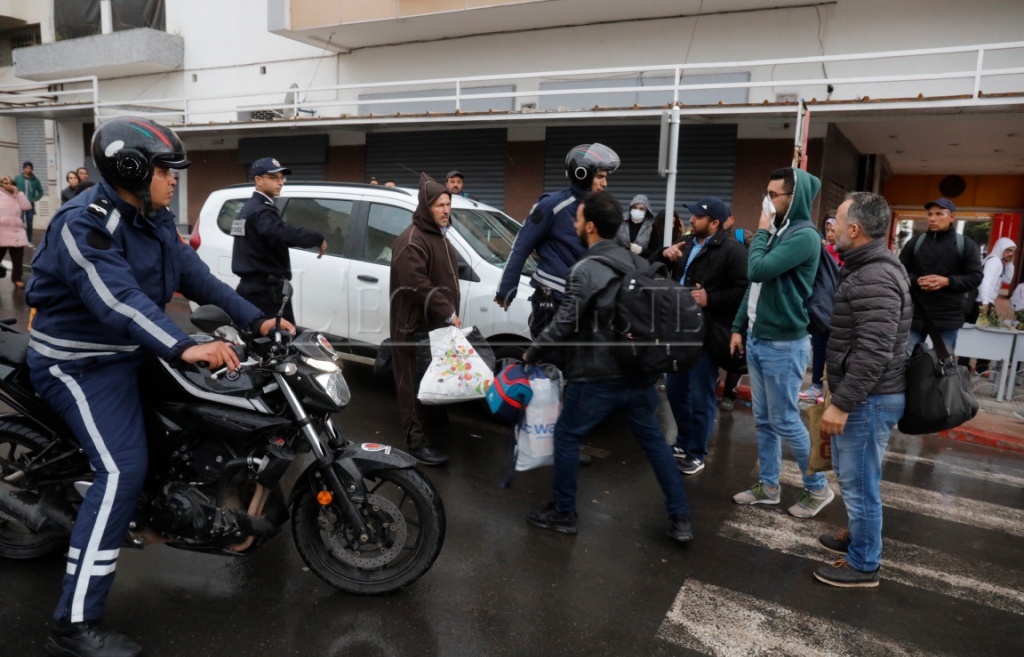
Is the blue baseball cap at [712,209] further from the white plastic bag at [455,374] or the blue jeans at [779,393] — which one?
the white plastic bag at [455,374]

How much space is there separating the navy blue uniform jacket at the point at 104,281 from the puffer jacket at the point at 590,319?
1854 millimetres

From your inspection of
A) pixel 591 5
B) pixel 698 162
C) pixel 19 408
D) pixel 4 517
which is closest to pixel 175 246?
pixel 19 408

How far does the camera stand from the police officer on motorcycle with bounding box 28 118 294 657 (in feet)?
8.57

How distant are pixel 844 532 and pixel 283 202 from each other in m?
5.82

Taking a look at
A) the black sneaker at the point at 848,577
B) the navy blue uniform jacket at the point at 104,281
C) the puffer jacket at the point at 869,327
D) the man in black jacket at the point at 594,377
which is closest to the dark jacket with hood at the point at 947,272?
the puffer jacket at the point at 869,327

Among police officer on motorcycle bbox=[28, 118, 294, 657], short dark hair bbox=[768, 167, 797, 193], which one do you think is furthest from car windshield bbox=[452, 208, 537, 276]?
police officer on motorcycle bbox=[28, 118, 294, 657]

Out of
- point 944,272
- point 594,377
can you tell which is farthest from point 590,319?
point 944,272

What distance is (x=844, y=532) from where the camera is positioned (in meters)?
3.99

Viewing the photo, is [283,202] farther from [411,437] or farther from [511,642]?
[511,642]

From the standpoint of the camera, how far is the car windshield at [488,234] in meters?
6.07

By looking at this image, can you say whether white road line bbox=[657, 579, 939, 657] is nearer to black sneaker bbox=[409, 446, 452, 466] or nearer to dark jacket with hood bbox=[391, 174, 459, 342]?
black sneaker bbox=[409, 446, 452, 466]

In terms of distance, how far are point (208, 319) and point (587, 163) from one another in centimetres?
265

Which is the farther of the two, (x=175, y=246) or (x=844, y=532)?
(x=844, y=532)

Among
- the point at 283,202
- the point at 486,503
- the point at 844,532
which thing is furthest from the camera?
the point at 283,202
